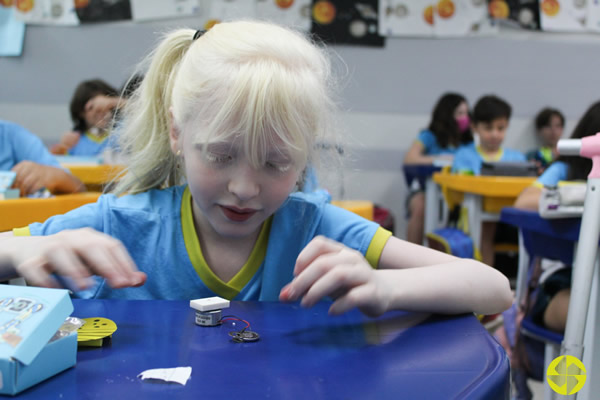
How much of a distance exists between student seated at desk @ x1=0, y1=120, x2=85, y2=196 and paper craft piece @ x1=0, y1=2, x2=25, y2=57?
2.68 metres

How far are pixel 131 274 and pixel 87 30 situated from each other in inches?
163

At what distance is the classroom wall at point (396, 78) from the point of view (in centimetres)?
422

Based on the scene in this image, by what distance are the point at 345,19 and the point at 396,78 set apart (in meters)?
0.59

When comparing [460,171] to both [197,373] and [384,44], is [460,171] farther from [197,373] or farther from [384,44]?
[197,373]

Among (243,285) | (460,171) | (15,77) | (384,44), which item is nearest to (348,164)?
(243,285)

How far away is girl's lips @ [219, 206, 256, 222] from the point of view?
76 cm

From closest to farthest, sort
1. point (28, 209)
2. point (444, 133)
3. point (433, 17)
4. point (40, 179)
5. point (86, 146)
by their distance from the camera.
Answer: point (28, 209)
point (40, 179)
point (86, 146)
point (444, 133)
point (433, 17)

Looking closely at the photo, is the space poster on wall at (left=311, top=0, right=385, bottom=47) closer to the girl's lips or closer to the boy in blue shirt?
the boy in blue shirt

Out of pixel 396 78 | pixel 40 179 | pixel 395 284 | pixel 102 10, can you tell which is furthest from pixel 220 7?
pixel 395 284

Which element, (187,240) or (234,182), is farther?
(187,240)

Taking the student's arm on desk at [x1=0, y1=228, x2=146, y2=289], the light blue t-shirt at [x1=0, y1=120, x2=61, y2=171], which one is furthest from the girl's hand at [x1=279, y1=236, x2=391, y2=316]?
the light blue t-shirt at [x1=0, y1=120, x2=61, y2=171]

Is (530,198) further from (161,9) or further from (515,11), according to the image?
(161,9)

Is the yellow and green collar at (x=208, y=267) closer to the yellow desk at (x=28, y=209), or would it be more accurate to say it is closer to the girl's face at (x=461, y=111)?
the yellow desk at (x=28, y=209)

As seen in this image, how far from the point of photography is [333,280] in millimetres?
541
